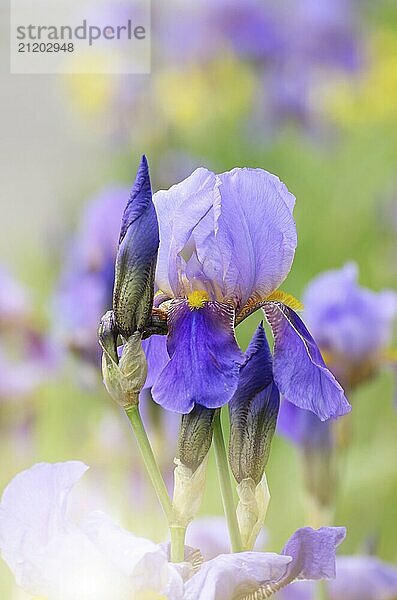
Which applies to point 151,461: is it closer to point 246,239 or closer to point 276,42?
point 246,239

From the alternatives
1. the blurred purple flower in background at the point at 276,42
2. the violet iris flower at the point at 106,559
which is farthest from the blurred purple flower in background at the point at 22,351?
the blurred purple flower in background at the point at 276,42

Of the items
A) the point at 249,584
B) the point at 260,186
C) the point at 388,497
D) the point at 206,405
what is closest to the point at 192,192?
the point at 260,186

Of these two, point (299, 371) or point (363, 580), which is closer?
point (299, 371)

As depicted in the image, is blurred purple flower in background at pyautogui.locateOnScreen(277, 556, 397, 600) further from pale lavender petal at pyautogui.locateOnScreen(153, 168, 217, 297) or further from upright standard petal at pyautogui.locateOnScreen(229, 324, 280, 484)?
pale lavender petal at pyautogui.locateOnScreen(153, 168, 217, 297)

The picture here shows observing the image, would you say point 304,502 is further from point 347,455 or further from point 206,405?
point 206,405

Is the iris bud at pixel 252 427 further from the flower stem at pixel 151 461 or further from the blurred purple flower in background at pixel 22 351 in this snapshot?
the blurred purple flower in background at pixel 22 351

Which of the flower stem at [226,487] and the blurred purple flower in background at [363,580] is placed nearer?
the flower stem at [226,487]

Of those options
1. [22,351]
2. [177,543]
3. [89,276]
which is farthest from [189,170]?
[177,543]
